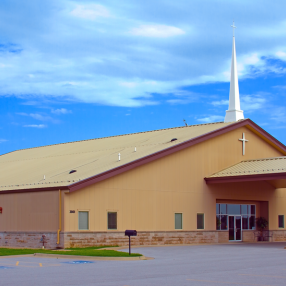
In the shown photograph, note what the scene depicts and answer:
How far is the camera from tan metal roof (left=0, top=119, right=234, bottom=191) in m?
31.6

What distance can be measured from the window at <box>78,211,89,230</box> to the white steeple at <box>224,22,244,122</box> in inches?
634

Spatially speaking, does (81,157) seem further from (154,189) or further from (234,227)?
(234,227)

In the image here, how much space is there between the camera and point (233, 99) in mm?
41812

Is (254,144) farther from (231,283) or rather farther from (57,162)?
(231,283)

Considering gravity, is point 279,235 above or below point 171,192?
below

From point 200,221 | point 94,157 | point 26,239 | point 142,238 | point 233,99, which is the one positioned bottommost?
point 142,238

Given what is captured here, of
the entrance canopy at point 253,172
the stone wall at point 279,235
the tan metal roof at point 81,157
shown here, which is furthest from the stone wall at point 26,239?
the stone wall at point 279,235

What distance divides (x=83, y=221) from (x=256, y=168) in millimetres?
12708

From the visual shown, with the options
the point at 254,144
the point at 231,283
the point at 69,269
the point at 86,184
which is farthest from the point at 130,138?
the point at 231,283

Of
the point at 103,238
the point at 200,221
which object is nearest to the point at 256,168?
the point at 200,221

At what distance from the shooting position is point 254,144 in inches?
1609

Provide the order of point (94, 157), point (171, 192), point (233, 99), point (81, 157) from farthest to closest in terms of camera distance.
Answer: point (233, 99), point (81, 157), point (94, 157), point (171, 192)

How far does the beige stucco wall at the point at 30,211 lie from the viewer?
94.6 feet

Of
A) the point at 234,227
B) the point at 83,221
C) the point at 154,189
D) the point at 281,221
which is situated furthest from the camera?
the point at 281,221
